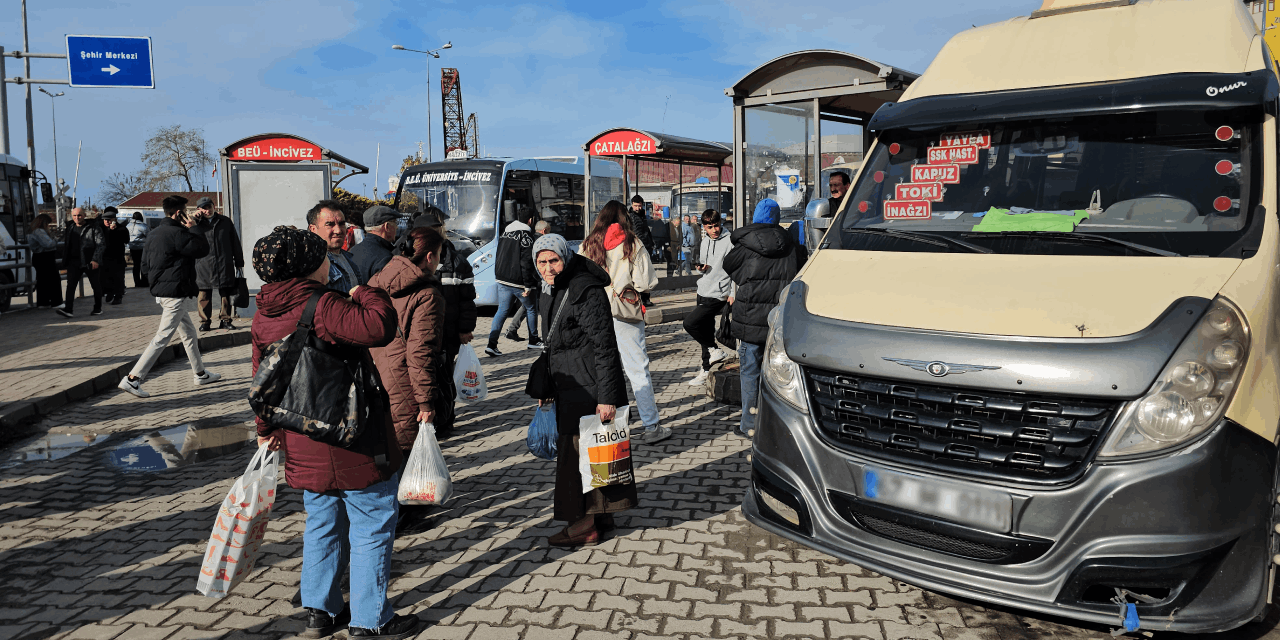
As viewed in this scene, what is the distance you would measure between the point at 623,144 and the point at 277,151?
617cm

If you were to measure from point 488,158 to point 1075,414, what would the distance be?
51.7 feet

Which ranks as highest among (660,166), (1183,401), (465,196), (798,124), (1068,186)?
(660,166)

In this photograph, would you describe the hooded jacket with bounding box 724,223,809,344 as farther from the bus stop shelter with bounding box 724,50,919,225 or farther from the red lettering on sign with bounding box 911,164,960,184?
the bus stop shelter with bounding box 724,50,919,225

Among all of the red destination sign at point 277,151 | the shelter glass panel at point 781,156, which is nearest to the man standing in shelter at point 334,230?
the shelter glass panel at point 781,156

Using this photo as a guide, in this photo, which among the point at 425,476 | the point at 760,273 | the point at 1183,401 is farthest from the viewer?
the point at 760,273

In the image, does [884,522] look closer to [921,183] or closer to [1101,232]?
[1101,232]

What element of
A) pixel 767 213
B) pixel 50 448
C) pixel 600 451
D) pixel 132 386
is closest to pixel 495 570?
pixel 600 451

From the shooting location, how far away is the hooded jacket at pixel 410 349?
192 inches

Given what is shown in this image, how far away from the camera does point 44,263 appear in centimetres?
1698

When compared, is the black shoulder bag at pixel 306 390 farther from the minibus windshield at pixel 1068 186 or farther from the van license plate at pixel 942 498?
the minibus windshield at pixel 1068 186

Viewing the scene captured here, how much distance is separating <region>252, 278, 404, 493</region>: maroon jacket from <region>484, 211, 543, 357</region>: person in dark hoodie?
24.2ft

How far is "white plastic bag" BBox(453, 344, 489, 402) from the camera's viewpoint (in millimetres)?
6371

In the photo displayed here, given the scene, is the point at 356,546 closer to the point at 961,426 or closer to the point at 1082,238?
the point at 961,426

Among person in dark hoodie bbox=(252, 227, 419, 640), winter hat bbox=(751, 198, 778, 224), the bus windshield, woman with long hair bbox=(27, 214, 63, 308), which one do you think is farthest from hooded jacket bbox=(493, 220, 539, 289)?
woman with long hair bbox=(27, 214, 63, 308)
